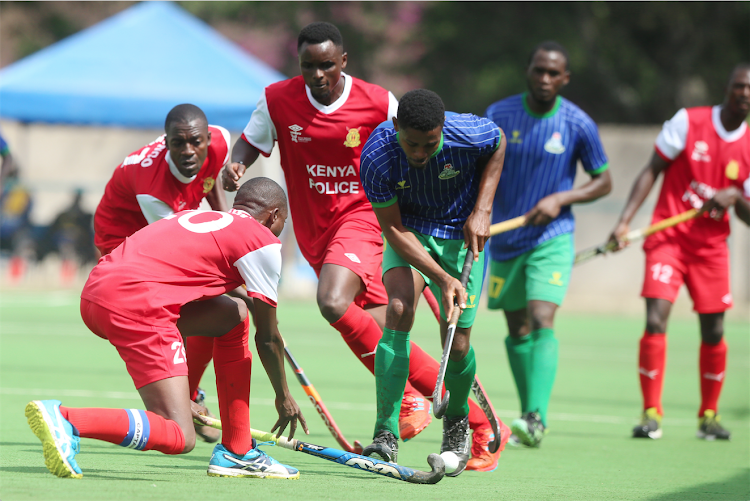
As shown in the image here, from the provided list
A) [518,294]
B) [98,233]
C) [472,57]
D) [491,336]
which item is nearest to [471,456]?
[518,294]

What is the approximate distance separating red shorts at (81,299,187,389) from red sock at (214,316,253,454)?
24cm

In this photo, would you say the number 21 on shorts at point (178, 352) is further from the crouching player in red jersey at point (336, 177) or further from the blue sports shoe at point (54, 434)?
the crouching player in red jersey at point (336, 177)

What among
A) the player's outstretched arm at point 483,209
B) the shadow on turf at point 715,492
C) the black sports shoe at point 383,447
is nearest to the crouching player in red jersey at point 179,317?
the black sports shoe at point 383,447

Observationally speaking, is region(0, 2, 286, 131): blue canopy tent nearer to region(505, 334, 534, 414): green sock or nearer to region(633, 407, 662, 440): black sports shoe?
region(505, 334, 534, 414): green sock

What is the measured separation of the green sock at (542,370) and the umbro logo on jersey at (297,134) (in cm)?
188

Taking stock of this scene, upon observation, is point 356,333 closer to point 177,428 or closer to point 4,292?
point 177,428

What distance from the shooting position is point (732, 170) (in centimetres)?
661

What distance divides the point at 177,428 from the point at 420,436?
8.02 feet

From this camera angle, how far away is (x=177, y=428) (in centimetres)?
388

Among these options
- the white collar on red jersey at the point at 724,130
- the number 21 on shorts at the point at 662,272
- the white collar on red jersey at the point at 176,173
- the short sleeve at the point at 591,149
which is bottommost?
the number 21 on shorts at the point at 662,272

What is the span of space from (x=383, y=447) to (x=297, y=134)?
1800 mm

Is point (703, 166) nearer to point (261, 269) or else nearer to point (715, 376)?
point (715, 376)

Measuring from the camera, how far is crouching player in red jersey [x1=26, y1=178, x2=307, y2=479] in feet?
13.1

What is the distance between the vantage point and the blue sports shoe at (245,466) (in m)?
4.15
